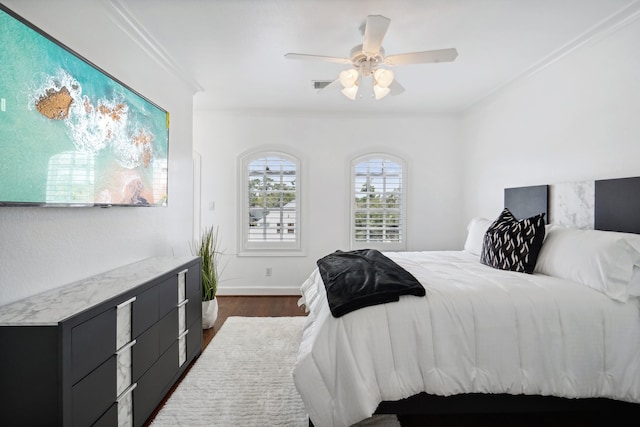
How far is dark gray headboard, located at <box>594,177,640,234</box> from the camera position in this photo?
196cm

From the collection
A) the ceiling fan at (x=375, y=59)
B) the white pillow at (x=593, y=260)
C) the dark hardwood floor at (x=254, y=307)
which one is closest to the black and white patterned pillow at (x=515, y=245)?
the white pillow at (x=593, y=260)

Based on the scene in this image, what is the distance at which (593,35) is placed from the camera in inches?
87.4

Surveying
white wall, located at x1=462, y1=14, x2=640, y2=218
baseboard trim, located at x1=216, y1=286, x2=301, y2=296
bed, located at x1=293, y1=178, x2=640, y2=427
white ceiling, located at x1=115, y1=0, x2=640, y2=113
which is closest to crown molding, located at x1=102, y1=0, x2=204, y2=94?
white ceiling, located at x1=115, y1=0, x2=640, y2=113

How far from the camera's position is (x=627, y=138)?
2059 mm

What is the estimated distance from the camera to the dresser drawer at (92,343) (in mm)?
1145

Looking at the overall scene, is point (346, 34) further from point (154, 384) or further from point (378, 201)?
point (154, 384)

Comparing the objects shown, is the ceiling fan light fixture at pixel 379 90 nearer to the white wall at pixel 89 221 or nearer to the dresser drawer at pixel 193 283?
the white wall at pixel 89 221

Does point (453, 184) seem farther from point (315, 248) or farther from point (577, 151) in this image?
point (315, 248)

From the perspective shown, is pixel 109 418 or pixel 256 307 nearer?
pixel 109 418

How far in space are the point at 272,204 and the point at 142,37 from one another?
240 centimetres

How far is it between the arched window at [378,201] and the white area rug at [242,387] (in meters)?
1.89

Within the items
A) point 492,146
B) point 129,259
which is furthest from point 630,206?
point 129,259

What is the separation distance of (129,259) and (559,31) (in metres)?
3.66

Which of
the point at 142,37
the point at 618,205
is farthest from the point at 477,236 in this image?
the point at 142,37
